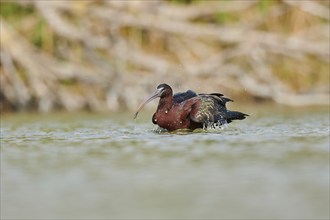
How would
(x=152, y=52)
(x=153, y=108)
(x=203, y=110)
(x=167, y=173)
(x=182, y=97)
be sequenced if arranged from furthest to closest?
(x=152, y=52) < (x=153, y=108) < (x=182, y=97) < (x=203, y=110) < (x=167, y=173)

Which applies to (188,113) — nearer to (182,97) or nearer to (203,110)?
(203,110)

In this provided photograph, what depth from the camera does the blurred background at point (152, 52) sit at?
12727mm

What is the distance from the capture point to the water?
431 cm

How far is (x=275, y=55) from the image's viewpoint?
14.3 metres

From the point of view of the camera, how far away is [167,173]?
5359 millimetres

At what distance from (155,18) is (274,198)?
30.3ft

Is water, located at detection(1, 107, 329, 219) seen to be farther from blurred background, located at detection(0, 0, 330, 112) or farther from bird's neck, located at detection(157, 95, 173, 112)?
blurred background, located at detection(0, 0, 330, 112)

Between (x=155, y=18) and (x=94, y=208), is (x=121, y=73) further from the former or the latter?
(x=94, y=208)

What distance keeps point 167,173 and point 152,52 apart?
30.8ft

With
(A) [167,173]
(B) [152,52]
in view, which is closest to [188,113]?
(A) [167,173]

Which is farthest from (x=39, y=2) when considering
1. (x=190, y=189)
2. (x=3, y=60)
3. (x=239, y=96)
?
(x=190, y=189)

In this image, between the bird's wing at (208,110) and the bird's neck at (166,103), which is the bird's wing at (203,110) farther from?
the bird's neck at (166,103)

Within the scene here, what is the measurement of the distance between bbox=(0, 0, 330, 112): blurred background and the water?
14.0 feet

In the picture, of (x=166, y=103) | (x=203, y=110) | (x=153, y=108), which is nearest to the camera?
(x=203, y=110)
